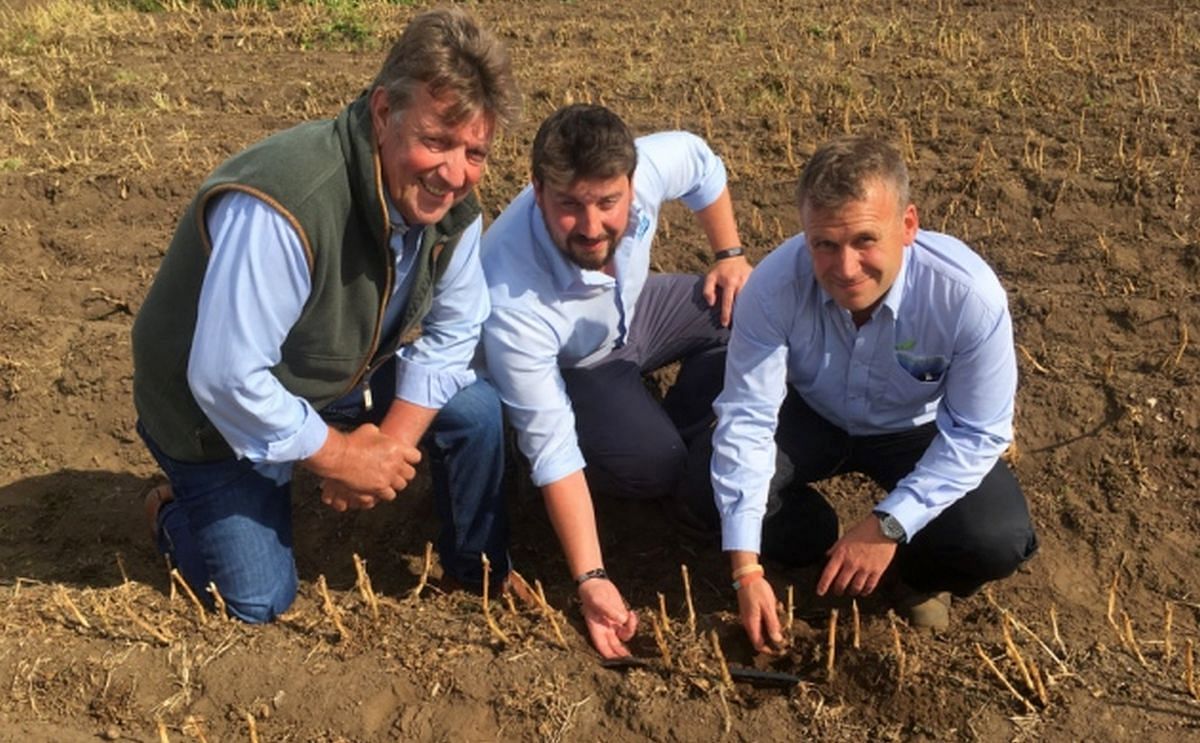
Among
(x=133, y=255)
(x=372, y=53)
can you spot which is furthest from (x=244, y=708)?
(x=372, y=53)

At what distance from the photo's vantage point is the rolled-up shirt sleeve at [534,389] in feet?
12.7

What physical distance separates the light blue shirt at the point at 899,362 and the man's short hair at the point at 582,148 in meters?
0.55

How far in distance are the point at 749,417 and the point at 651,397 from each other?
106 centimetres

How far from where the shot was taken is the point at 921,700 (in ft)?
11.2

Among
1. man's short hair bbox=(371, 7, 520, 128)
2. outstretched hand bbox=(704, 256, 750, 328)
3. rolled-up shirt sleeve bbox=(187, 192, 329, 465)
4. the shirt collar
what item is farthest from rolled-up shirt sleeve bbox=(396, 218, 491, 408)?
outstretched hand bbox=(704, 256, 750, 328)

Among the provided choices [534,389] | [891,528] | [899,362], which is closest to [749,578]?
[891,528]

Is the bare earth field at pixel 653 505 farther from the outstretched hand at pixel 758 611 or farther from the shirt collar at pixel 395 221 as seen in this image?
the shirt collar at pixel 395 221

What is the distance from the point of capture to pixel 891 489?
414cm

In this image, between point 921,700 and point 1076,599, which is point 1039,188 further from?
point 921,700

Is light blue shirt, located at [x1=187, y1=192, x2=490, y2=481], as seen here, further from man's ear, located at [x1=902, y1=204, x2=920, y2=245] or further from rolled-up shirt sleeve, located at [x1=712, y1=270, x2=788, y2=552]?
man's ear, located at [x1=902, y1=204, x2=920, y2=245]

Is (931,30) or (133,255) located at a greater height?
(931,30)

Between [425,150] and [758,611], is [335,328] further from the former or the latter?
[758,611]

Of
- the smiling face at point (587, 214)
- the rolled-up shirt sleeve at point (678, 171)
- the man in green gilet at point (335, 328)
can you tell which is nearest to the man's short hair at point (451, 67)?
the man in green gilet at point (335, 328)

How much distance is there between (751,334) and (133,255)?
4.08 m
